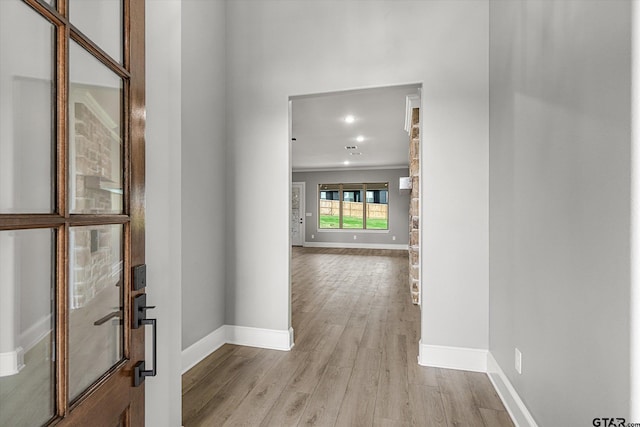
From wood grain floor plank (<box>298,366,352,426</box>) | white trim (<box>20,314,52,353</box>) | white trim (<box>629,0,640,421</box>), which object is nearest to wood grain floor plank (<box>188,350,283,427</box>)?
wood grain floor plank (<box>298,366,352,426</box>)

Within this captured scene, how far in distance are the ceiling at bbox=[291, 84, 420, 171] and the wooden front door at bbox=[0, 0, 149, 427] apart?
200 centimetres

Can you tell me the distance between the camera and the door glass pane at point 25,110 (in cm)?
57

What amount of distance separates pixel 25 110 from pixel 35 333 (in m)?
0.44

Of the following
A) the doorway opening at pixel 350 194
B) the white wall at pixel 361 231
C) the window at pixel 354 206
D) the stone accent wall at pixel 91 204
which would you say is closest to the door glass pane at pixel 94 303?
the stone accent wall at pixel 91 204

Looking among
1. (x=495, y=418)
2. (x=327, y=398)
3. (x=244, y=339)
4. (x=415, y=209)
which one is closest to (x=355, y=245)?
(x=415, y=209)

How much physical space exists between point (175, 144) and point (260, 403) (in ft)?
5.15

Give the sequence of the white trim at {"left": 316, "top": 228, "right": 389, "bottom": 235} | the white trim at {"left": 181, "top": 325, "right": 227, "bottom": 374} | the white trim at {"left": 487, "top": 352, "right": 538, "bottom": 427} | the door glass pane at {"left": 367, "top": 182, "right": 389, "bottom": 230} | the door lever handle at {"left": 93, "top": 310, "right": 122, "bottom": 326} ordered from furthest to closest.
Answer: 1. the white trim at {"left": 316, "top": 228, "right": 389, "bottom": 235}
2. the door glass pane at {"left": 367, "top": 182, "right": 389, "bottom": 230}
3. the white trim at {"left": 181, "top": 325, "right": 227, "bottom": 374}
4. the white trim at {"left": 487, "top": 352, "right": 538, "bottom": 427}
5. the door lever handle at {"left": 93, "top": 310, "right": 122, "bottom": 326}

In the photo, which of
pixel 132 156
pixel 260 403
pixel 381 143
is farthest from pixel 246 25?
pixel 381 143

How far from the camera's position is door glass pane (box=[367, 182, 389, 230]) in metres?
10.7

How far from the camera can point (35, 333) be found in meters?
0.65

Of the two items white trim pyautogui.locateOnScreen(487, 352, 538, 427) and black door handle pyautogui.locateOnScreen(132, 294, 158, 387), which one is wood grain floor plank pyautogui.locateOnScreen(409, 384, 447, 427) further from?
black door handle pyautogui.locateOnScreen(132, 294, 158, 387)

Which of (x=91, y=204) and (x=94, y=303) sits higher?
(x=91, y=204)

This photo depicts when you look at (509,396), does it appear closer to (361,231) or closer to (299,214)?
(361,231)

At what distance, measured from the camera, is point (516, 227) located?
5.92ft
